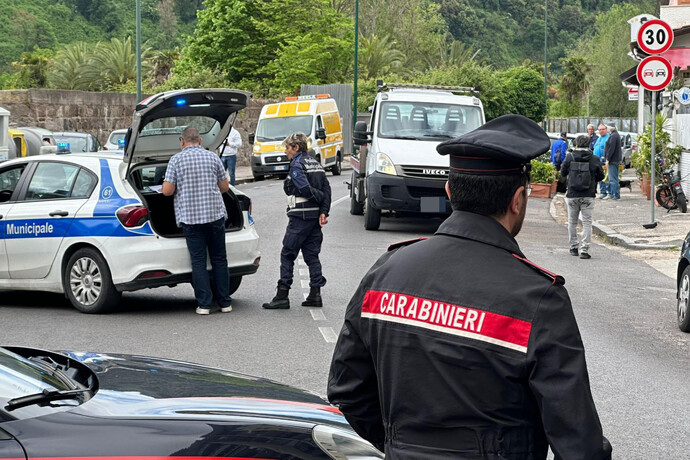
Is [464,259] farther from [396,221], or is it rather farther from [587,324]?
[396,221]

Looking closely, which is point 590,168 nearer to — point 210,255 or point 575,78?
point 210,255

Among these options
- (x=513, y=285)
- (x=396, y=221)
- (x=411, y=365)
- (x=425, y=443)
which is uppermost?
(x=513, y=285)

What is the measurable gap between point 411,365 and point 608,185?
79.9ft

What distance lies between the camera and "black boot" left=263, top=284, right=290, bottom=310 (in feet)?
34.3

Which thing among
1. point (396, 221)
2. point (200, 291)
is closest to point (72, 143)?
point (396, 221)

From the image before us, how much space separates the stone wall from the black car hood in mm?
26057

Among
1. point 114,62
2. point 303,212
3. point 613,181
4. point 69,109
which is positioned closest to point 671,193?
point 613,181

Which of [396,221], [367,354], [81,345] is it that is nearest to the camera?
[367,354]

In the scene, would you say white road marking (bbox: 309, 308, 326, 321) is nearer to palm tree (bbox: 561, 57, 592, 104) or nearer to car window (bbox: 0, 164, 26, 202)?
car window (bbox: 0, 164, 26, 202)

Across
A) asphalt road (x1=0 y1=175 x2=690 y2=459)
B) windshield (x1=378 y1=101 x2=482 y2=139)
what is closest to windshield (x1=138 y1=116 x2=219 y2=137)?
asphalt road (x1=0 y1=175 x2=690 y2=459)

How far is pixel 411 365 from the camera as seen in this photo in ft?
8.43

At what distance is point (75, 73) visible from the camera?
43438 mm

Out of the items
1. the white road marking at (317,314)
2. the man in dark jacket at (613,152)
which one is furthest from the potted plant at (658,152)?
the white road marking at (317,314)

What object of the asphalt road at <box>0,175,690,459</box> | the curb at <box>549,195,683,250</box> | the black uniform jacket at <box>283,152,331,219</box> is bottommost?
the curb at <box>549,195,683,250</box>
